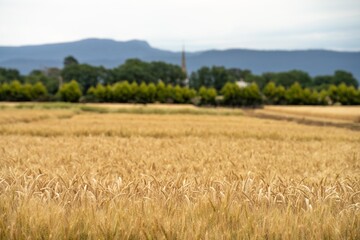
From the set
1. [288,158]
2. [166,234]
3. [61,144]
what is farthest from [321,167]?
[61,144]

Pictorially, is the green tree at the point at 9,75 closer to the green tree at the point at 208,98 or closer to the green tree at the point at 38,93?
the green tree at the point at 38,93

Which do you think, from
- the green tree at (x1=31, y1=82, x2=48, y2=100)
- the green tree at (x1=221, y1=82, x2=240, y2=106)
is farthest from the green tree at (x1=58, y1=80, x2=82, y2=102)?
the green tree at (x1=221, y1=82, x2=240, y2=106)

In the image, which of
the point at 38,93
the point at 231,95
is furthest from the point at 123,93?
the point at 231,95

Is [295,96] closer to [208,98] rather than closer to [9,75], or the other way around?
[208,98]

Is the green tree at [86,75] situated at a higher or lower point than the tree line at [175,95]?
higher

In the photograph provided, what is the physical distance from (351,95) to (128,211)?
9708cm

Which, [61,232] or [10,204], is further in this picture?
[10,204]

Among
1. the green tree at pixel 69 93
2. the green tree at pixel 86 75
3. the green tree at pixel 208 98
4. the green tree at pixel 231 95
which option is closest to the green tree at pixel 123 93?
the green tree at pixel 69 93

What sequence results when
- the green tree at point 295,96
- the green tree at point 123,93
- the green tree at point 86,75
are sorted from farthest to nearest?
the green tree at point 86,75 < the green tree at point 295,96 < the green tree at point 123,93

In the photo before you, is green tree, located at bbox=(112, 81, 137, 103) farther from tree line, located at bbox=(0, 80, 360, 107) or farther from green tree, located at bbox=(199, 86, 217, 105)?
→ green tree, located at bbox=(199, 86, 217, 105)

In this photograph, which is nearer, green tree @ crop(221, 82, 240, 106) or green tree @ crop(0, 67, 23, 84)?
green tree @ crop(221, 82, 240, 106)

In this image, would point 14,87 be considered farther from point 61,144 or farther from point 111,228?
point 111,228

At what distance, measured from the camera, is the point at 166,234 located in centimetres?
350

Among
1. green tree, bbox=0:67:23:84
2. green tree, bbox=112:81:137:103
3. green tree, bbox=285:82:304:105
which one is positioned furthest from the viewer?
green tree, bbox=0:67:23:84
